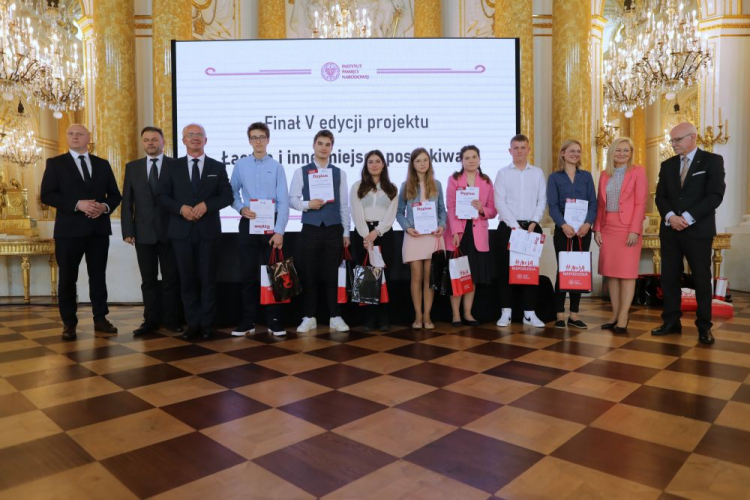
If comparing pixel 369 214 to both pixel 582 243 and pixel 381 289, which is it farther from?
pixel 582 243

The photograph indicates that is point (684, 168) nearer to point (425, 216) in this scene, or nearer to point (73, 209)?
point (425, 216)

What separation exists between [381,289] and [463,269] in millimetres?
718

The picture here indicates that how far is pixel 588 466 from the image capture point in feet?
5.74

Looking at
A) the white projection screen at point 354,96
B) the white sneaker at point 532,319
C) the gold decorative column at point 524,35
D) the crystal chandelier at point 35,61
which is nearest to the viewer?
the white sneaker at point 532,319

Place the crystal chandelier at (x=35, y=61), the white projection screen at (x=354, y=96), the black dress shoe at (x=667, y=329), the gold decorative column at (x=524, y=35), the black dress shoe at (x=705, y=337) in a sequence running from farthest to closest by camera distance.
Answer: the crystal chandelier at (x=35, y=61), the gold decorative column at (x=524, y=35), the white projection screen at (x=354, y=96), the black dress shoe at (x=667, y=329), the black dress shoe at (x=705, y=337)

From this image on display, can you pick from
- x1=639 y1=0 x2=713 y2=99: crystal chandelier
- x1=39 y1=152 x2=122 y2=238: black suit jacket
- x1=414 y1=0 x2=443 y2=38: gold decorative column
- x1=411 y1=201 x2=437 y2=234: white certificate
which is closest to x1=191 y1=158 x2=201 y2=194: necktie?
x1=39 y1=152 x2=122 y2=238: black suit jacket

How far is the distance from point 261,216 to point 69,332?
1759 mm

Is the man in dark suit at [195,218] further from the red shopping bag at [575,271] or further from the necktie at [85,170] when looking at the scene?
the red shopping bag at [575,271]

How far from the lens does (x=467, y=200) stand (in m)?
4.21

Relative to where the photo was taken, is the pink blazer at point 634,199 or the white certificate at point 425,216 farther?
the white certificate at point 425,216

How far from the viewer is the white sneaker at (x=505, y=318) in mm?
4332

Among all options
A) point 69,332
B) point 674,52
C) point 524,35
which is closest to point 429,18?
point 524,35

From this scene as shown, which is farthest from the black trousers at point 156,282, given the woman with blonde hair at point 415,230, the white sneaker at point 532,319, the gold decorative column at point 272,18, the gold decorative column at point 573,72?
the gold decorative column at point 573,72

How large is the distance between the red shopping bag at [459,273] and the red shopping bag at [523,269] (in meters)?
0.37
